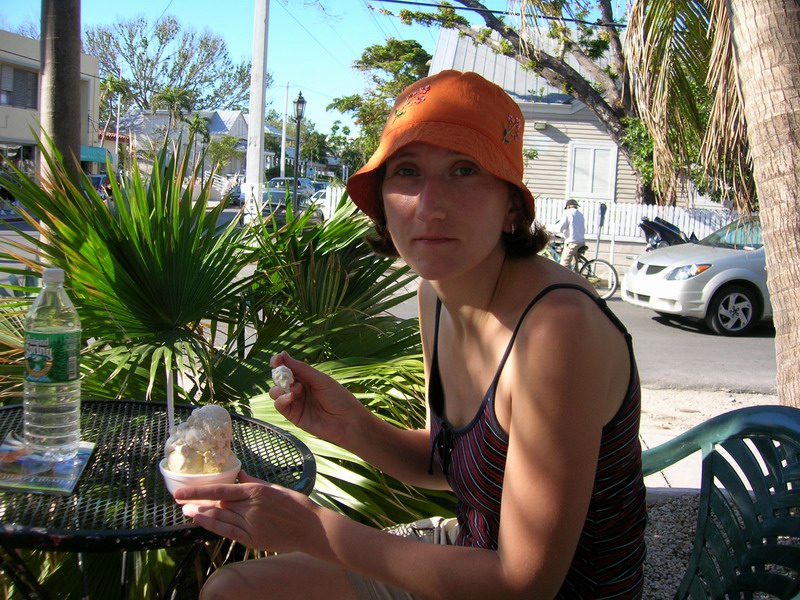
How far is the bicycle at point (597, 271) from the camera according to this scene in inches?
534

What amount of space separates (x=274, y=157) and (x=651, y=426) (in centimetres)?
6951

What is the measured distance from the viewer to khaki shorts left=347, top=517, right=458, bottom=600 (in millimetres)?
1559

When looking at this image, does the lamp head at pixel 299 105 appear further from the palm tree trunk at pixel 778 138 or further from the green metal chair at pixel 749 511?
the green metal chair at pixel 749 511

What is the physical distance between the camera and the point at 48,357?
68.1 inches

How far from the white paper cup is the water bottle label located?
422 mm

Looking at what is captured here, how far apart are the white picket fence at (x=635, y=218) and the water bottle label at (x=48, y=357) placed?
15.4 m

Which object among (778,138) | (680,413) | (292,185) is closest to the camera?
(778,138)

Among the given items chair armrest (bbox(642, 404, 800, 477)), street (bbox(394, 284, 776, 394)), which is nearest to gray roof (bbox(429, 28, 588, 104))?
street (bbox(394, 284, 776, 394))

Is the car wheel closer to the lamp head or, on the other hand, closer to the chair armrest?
the chair armrest

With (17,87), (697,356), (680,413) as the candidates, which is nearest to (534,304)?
(680,413)

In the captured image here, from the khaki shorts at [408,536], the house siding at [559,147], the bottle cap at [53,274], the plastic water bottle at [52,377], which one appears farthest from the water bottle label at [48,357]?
the house siding at [559,147]

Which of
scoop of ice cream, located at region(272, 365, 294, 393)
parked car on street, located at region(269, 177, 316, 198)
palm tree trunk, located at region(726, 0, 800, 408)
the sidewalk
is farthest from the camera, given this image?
parked car on street, located at region(269, 177, 316, 198)

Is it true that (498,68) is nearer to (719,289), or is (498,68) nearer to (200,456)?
(719,289)

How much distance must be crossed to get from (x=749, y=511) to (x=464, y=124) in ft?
3.35
